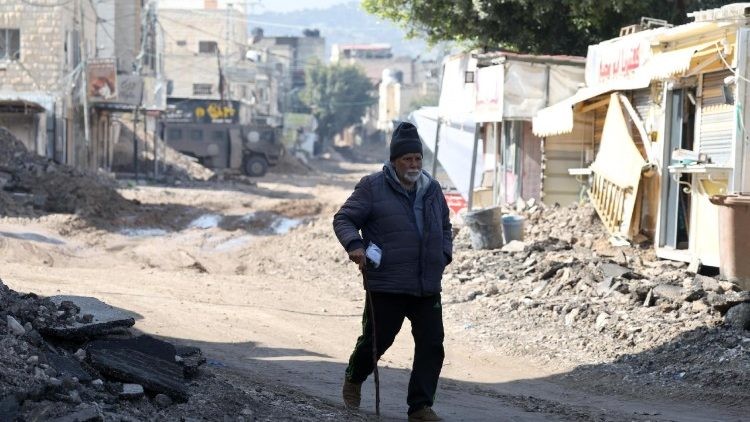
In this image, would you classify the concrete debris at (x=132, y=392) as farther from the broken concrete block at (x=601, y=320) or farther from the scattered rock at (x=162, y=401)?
the broken concrete block at (x=601, y=320)

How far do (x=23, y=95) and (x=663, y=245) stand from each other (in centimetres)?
2801

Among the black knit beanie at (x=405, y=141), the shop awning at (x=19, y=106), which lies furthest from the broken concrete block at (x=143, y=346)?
the shop awning at (x=19, y=106)

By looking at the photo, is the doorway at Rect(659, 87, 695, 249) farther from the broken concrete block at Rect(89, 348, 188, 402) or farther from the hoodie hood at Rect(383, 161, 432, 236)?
the broken concrete block at Rect(89, 348, 188, 402)

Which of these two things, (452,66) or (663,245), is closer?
(663,245)

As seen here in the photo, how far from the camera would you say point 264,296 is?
48.2ft

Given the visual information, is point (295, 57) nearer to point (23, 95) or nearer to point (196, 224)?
point (23, 95)

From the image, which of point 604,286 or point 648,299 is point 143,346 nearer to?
point 648,299

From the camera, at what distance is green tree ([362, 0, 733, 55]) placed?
24.2m

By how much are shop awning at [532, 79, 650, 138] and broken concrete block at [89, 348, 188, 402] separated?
10567 millimetres

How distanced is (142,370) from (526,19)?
20370 millimetres

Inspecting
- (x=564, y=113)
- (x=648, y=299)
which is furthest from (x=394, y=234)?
(x=564, y=113)

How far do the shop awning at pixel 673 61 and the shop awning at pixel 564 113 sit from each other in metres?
1.11

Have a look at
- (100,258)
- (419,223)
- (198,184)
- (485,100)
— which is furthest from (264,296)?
(198,184)

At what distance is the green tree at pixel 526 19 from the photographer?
2425 centimetres
